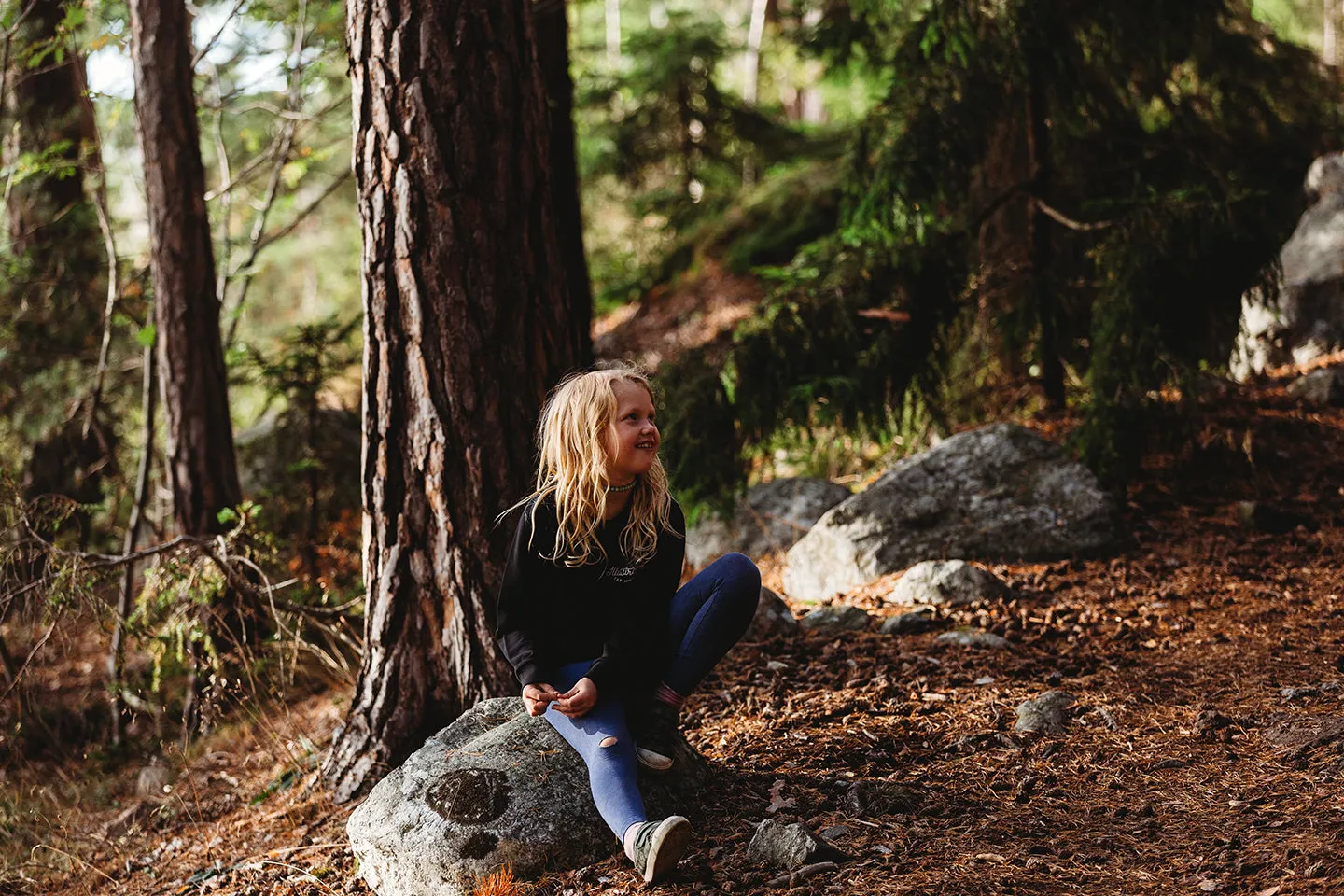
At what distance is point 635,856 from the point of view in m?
2.77

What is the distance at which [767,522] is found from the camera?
6.41 meters

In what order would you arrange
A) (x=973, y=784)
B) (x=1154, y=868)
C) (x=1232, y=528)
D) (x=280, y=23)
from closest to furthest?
(x=1154, y=868) → (x=973, y=784) → (x=1232, y=528) → (x=280, y=23)

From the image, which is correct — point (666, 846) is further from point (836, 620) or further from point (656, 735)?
point (836, 620)

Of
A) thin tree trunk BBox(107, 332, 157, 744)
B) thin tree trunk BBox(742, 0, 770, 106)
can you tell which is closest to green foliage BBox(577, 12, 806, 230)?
thin tree trunk BBox(742, 0, 770, 106)

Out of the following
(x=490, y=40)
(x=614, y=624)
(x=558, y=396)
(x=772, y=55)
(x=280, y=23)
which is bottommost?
(x=614, y=624)

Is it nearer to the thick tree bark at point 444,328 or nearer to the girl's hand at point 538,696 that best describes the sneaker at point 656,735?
the girl's hand at point 538,696

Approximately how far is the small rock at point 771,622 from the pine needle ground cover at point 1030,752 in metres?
0.12

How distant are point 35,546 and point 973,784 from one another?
4273 mm

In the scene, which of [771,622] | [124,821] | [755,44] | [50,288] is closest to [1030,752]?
[771,622]

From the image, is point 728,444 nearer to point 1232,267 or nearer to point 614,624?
point 614,624

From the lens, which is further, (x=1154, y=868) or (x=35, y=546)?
(x=35, y=546)

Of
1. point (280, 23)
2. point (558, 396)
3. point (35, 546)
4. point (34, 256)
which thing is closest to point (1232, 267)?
point (558, 396)

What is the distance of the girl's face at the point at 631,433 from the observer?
128 inches

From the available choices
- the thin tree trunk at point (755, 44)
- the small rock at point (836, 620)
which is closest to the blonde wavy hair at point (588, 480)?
the small rock at point (836, 620)
